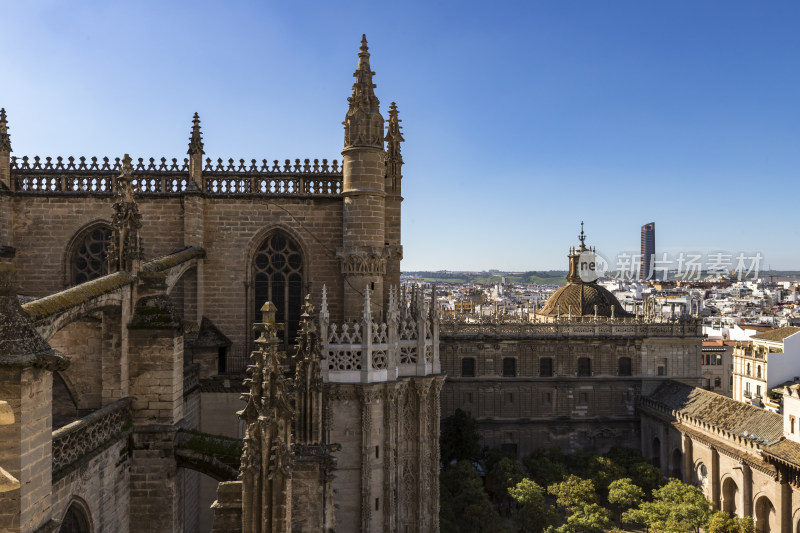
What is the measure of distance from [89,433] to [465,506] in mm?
22811

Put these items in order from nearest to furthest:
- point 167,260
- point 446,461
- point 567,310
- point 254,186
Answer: point 167,260 < point 254,186 < point 446,461 < point 567,310

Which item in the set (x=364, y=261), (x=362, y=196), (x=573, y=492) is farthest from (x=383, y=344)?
(x=573, y=492)

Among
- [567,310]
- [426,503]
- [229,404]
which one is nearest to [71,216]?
[229,404]

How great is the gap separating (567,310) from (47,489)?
149 feet

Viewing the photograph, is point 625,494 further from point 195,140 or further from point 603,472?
point 195,140

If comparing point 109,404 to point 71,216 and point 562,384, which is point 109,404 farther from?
point 562,384

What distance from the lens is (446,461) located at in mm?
38125

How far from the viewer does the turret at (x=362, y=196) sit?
16188 mm

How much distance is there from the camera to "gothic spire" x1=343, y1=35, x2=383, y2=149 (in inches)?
634

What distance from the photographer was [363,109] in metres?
16.2

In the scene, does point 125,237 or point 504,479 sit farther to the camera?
point 504,479

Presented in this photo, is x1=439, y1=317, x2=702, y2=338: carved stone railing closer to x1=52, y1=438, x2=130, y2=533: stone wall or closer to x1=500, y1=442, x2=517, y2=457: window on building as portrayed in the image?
x1=500, y1=442, x2=517, y2=457: window on building

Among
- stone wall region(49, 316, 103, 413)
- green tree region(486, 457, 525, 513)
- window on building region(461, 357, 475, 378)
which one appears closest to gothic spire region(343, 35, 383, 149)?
stone wall region(49, 316, 103, 413)

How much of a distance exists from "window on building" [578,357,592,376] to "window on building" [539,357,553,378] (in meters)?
2.23
